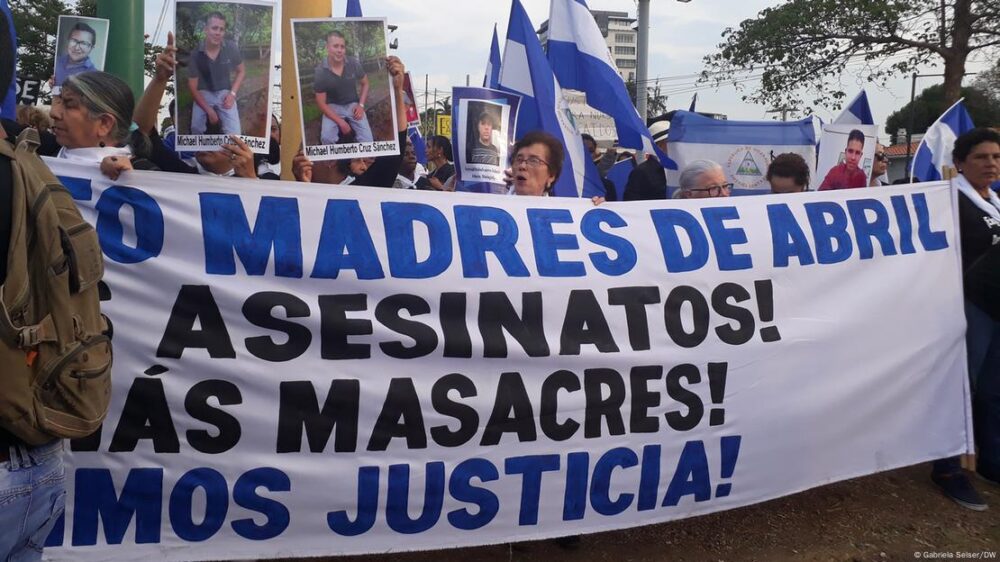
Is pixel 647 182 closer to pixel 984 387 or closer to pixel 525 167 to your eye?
pixel 525 167

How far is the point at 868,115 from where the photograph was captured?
736 cm

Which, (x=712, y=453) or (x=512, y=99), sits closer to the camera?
(x=712, y=453)

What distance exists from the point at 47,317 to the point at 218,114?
1639mm

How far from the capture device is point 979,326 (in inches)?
156

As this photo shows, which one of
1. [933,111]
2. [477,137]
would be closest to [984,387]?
[477,137]

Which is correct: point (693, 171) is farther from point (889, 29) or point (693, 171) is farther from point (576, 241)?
point (889, 29)

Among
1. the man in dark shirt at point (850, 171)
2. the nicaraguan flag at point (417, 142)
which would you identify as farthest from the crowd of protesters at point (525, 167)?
the nicaraguan flag at point (417, 142)

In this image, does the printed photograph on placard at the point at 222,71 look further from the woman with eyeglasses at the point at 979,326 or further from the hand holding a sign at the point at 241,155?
the woman with eyeglasses at the point at 979,326

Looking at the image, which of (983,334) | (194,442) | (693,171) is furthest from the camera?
(693,171)

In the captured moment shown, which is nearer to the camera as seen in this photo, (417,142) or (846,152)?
(846,152)

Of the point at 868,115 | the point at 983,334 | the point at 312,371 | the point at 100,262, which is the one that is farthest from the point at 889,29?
the point at 100,262

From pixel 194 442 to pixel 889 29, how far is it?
14.8 meters

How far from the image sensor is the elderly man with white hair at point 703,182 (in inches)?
163

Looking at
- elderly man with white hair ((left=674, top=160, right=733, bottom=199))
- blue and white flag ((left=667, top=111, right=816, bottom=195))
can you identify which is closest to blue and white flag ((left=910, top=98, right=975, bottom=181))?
blue and white flag ((left=667, top=111, right=816, bottom=195))
